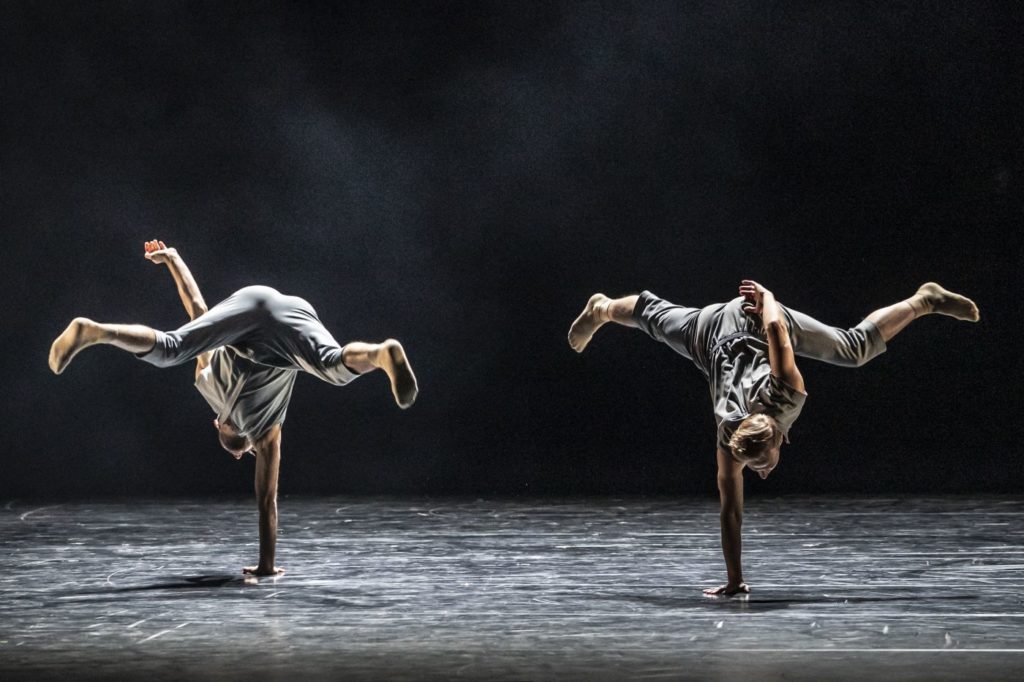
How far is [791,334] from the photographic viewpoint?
13.7 feet

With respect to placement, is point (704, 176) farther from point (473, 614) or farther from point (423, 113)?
point (473, 614)

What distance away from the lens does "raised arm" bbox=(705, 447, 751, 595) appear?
4.00 metres

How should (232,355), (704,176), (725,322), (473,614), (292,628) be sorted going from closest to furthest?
1. (292,628)
2. (473,614)
3. (725,322)
4. (232,355)
5. (704,176)

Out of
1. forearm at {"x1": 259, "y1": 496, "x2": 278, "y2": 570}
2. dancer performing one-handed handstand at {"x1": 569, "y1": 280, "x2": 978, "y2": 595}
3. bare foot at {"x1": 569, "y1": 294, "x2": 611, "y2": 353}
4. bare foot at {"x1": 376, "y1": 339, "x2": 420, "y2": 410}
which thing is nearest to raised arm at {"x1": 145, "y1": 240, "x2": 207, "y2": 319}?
forearm at {"x1": 259, "y1": 496, "x2": 278, "y2": 570}

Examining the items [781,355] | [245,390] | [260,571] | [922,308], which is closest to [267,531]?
[260,571]

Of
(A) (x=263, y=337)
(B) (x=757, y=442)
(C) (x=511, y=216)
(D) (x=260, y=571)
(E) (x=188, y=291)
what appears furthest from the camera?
(C) (x=511, y=216)

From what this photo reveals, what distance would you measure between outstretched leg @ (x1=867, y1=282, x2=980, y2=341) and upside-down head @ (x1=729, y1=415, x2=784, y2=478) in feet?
2.45

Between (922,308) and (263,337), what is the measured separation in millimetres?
→ 2244

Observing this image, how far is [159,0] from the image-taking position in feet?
27.6

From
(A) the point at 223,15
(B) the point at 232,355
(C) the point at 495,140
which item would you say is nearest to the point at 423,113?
(C) the point at 495,140

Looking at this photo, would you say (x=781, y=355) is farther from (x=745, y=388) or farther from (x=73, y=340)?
(x=73, y=340)

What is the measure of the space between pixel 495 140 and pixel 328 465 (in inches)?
91.7

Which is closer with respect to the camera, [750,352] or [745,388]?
[745,388]

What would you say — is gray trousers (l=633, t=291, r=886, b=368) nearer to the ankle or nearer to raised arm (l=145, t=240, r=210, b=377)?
the ankle
